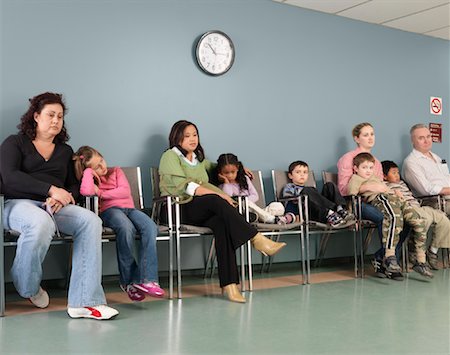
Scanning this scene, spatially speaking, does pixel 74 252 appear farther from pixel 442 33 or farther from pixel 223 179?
pixel 442 33

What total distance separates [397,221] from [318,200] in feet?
2.03

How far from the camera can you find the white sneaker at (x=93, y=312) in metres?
2.99

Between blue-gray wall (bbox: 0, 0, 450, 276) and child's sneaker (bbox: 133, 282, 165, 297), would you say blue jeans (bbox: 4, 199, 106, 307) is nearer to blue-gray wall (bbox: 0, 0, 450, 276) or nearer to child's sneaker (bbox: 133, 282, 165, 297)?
child's sneaker (bbox: 133, 282, 165, 297)

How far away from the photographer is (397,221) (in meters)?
4.49

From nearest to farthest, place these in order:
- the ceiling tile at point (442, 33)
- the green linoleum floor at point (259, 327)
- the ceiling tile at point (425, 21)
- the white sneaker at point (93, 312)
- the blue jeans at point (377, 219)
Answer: the green linoleum floor at point (259, 327), the white sneaker at point (93, 312), the blue jeans at point (377, 219), the ceiling tile at point (425, 21), the ceiling tile at point (442, 33)

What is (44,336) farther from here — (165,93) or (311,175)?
(311,175)

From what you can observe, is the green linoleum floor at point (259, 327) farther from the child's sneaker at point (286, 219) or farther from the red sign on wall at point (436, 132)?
the red sign on wall at point (436, 132)

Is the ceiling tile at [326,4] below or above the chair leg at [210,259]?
above

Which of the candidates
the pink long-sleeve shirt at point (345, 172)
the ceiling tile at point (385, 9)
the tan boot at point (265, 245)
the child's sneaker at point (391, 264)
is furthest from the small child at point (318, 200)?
the ceiling tile at point (385, 9)

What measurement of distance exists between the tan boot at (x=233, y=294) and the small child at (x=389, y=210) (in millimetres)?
1360

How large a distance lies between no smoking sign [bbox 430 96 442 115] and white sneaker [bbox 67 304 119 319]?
4.65 meters

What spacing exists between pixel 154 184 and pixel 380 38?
305 centimetres

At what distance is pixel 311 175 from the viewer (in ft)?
17.1

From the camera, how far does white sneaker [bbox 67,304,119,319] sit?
9.81 feet
